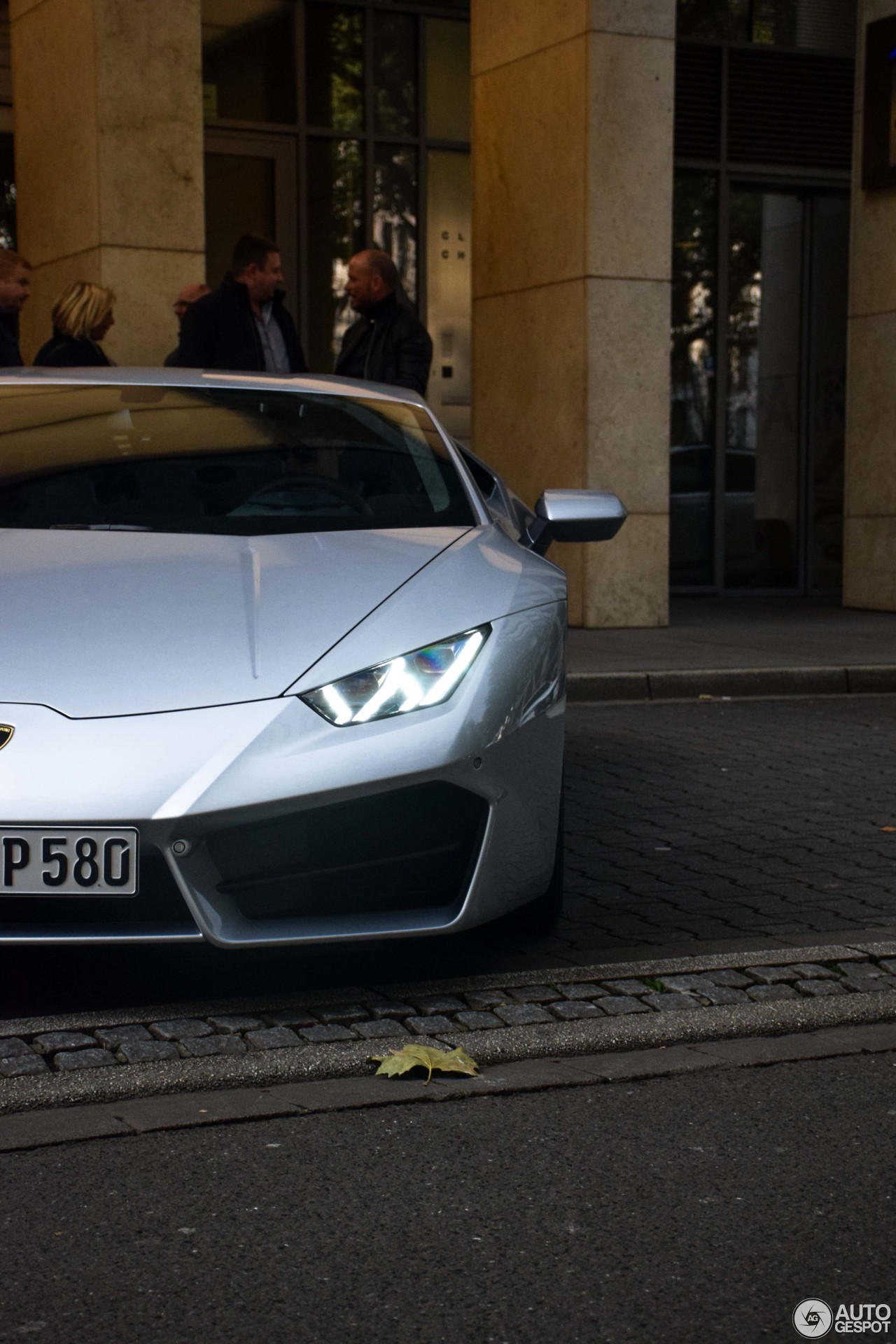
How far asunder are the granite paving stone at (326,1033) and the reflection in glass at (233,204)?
1188 centimetres

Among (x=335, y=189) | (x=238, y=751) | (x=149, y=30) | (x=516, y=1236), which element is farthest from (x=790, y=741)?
(x=335, y=189)

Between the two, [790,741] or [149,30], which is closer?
[790,741]

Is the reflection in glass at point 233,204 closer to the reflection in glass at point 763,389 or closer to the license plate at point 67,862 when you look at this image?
the reflection in glass at point 763,389

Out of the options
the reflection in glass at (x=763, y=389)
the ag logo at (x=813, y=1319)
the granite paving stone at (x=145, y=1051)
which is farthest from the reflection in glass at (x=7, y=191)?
the ag logo at (x=813, y=1319)

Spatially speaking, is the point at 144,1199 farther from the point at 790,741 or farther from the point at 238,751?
the point at 790,741

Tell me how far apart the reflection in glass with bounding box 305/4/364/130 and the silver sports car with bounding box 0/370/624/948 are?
11222 mm

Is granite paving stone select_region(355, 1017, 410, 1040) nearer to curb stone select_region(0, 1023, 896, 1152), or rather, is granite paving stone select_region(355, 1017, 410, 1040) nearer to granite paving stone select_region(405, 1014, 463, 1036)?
granite paving stone select_region(405, 1014, 463, 1036)

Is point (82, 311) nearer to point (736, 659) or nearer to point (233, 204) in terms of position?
point (736, 659)

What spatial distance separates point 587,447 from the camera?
12492 millimetres

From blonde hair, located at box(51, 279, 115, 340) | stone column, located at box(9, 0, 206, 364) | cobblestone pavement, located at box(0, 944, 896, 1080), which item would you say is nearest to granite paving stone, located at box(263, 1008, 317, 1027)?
cobblestone pavement, located at box(0, 944, 896, 1080)

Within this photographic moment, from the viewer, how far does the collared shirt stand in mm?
8898

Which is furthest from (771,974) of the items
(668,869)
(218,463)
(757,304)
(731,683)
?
(757,304)

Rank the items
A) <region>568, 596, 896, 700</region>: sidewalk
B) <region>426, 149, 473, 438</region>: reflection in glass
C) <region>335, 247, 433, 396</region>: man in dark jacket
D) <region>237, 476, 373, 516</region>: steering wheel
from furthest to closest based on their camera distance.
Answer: <region>426, 149, 473, 438</region>: reflection in glass → <region>568, 596, 896, 700</region>: sidewalk → <region>335, 247, 433, 396</region>: man in dark jacket → <region>237, 476, 373, 516</region>: steering wheel

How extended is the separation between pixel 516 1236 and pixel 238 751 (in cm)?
119
